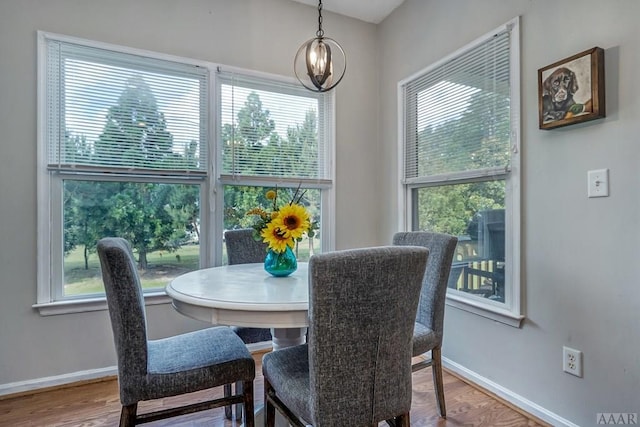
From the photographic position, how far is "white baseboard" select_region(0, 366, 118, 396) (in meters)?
2.02

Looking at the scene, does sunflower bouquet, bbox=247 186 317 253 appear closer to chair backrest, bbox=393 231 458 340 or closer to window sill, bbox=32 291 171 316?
chair backrest, bbox=393 231 458 340

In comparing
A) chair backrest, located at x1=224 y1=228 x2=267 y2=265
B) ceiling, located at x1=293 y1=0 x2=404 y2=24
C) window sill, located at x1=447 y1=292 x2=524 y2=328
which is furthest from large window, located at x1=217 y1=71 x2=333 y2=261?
window sill, located at x1=447 y1=292 x2=524 y2=328

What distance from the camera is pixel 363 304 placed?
0.99 m

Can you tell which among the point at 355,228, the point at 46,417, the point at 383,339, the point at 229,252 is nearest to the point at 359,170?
the point at 355,228

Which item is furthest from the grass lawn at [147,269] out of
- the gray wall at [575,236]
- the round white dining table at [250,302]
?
the gray wall at [575,236]

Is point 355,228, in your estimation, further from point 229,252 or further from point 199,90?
point 199,90

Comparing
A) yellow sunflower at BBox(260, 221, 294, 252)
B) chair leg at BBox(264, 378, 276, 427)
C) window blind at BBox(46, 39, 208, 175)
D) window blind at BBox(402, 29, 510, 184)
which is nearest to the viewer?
chair leg at BBox(264, 378, 276, 427)

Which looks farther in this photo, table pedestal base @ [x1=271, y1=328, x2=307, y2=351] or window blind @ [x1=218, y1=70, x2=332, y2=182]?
window blind @ [x1=218, y1=70, x2=332, y2=182]

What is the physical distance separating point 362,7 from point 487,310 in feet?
8.15

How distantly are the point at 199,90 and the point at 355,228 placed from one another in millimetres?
1647

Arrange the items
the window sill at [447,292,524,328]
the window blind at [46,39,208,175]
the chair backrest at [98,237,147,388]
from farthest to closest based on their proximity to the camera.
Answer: the window blind at [46,39,208,175] < the window sill at [447,292,524,328] < the chair backrest at [98,237,147,388]

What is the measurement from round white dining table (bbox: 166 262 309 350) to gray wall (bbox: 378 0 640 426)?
1.22 m

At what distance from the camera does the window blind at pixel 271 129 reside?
2568 millimetres

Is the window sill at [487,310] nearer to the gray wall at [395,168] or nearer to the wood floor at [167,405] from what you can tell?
the gray wall at [395,168]
